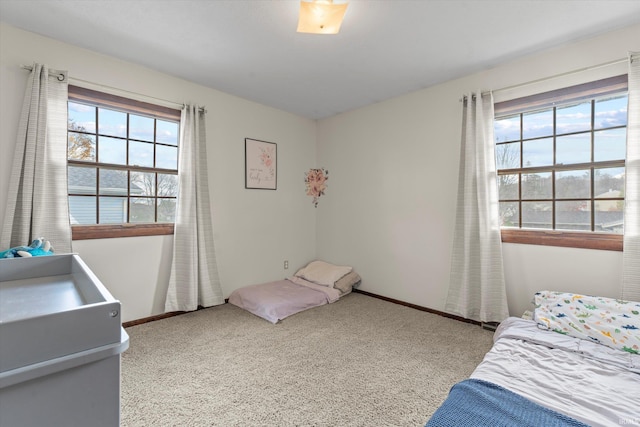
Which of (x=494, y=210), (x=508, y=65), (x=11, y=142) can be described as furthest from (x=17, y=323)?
(x=508, y=65)

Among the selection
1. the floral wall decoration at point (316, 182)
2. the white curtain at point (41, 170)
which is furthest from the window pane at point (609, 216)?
the white curtain at point (41, 170)

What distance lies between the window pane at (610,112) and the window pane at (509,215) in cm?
85

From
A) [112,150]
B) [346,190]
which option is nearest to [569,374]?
[346,190]

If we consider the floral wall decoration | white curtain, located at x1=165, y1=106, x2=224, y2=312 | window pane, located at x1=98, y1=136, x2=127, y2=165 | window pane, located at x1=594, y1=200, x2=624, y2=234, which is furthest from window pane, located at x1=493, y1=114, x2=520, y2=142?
window pane, located at x1=98, y1=136, x2=127, y2=165

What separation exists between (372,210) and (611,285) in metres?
2.23

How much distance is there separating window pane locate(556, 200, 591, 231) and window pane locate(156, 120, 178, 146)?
3690 millimetres

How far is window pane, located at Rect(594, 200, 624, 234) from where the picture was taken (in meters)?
2.29

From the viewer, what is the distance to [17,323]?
58 centimetres

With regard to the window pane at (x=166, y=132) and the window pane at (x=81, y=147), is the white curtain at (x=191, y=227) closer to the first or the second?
the window pane at (x=166, y=132)

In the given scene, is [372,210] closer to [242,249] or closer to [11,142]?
[242,249]

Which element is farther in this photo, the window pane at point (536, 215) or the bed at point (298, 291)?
the bed at point (298, 291)

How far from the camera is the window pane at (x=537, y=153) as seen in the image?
8.58ft

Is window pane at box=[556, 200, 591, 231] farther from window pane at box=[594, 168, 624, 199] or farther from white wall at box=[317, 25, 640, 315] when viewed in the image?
white wall at box=[317, 25, 640, 315]

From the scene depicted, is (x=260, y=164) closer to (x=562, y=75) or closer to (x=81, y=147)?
(x=81, y=147)
